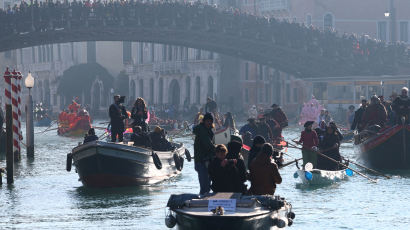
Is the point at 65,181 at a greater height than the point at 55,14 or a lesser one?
lesser

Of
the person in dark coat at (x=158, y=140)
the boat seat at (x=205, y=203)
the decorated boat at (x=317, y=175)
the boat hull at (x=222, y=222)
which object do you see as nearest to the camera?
the boat hull at (x=222, y=222)

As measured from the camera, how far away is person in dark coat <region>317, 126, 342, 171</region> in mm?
24375

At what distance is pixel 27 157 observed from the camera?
34.7m

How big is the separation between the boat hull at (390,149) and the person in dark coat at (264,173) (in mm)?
12270

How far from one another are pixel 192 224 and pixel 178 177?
13925 mm

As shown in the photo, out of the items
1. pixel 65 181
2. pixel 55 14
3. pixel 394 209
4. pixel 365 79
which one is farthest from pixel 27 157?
pixel 365 79

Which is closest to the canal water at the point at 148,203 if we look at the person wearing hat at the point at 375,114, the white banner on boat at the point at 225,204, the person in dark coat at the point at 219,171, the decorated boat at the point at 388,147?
the decorated boat at the point at 388,147

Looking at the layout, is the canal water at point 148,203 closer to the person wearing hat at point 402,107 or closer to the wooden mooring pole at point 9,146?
the wooden mooring pole at point 9,146

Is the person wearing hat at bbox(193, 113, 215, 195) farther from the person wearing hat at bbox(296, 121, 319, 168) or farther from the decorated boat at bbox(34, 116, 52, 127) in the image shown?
the decorated boat at bbox(34, 116, 52, 127)

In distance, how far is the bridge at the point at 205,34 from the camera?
54.9m

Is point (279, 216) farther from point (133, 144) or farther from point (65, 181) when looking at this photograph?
point (65, 181)

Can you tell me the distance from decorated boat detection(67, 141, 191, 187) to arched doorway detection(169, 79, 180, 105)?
6573 cm

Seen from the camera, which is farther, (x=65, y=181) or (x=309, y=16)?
(x=309, y=16)

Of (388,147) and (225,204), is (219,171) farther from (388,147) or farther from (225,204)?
(388,147)
